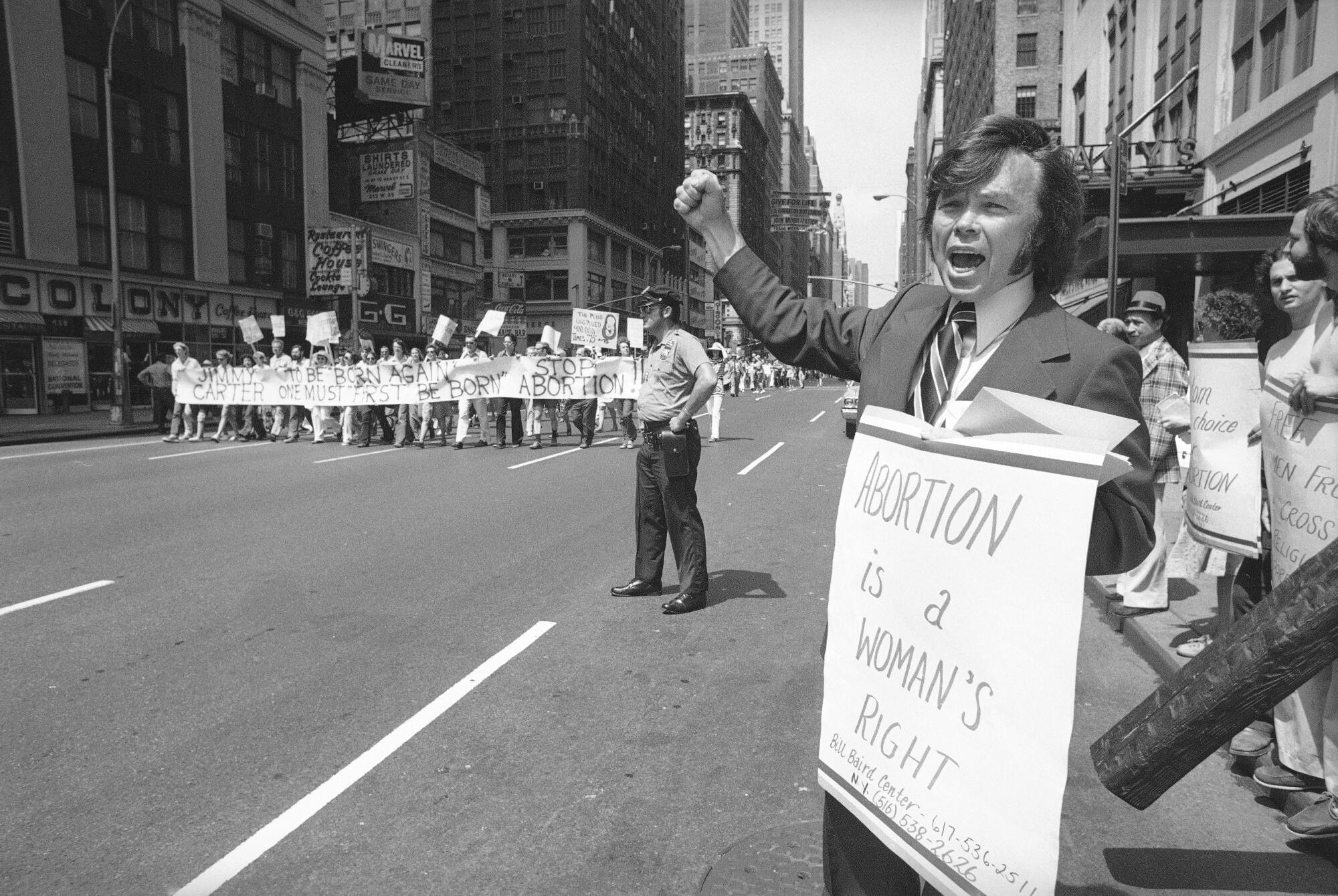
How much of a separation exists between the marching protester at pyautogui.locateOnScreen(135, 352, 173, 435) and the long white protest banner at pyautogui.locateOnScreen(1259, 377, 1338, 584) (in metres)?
23.7

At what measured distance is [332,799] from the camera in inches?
138

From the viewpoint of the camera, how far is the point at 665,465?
633 centimetres

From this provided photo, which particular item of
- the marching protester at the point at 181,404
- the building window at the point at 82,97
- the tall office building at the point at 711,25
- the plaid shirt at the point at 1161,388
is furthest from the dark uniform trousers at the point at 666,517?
the tall office building at the point at 711,25

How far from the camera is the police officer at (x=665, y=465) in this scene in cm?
633

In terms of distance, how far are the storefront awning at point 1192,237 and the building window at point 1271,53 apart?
2.76 meters

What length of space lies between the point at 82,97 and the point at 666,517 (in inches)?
1233

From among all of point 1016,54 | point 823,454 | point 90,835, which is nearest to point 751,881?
point 90,835

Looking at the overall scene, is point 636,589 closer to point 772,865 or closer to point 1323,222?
point 772,865

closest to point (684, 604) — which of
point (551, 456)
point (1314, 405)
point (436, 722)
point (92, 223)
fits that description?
point (436, 722)

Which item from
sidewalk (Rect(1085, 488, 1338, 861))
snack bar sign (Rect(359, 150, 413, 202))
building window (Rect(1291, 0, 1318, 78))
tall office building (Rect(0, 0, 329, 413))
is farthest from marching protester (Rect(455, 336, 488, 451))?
snack bar sign (Rect(359, 150, 413, 202))

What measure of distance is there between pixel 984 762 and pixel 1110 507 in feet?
1.74

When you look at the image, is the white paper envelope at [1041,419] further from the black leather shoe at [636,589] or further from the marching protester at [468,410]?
the marching protester at [468,410]

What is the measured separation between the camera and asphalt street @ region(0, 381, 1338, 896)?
3117 mm

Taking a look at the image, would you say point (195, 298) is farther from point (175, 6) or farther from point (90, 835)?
point (90, 835)
